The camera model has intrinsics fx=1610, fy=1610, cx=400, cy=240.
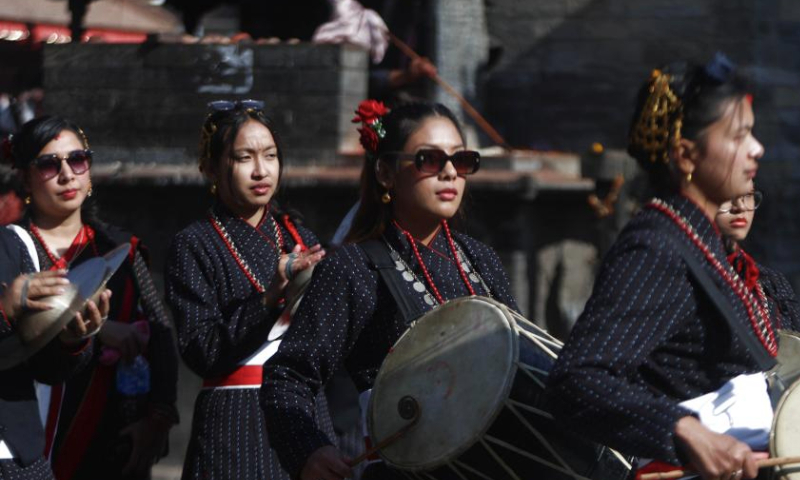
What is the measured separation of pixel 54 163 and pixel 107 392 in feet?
2.63

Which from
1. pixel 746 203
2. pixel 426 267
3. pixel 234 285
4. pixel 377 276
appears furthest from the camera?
pixel 746 203

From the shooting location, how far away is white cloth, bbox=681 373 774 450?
10.4 feet

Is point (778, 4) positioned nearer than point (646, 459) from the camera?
No

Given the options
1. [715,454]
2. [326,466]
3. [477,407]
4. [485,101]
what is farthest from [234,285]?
[485,101]

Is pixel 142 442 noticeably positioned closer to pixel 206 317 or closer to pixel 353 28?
pixel 206 317

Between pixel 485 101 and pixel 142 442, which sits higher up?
pixel 485 101

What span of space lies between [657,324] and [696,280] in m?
0.12

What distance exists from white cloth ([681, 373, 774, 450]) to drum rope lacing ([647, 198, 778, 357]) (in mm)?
88

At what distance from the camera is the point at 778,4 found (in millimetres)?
11023

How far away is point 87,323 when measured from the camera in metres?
4.89

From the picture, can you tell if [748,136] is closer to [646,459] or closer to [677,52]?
[646,459]

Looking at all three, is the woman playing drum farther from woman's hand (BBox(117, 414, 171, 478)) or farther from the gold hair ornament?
woman's hand (BBox(117, 414, 171, 478))

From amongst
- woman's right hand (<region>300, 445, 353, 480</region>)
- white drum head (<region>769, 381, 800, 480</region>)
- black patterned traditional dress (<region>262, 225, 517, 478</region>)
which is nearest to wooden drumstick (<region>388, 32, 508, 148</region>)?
black patterned traditional dress (<region>262, 225, 517, 478</region>)

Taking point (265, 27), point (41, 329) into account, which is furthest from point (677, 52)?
point (41, 329)
